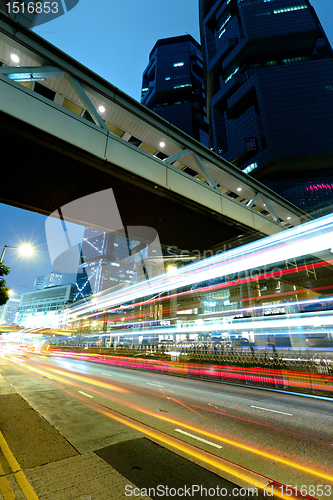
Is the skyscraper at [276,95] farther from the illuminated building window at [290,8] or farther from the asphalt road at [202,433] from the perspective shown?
the asphalt road at [202,433]

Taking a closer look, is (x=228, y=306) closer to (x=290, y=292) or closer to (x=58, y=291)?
(x=290, y=292)

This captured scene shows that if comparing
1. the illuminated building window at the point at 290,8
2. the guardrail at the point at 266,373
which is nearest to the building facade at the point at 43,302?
the guardrail at the point at 266,373

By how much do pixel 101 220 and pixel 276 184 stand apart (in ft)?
291

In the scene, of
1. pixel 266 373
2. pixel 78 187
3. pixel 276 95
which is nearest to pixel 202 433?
pixel 78 187

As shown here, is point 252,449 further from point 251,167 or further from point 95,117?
point 251,167

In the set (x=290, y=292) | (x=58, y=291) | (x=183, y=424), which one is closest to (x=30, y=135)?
(x=183, y=424)

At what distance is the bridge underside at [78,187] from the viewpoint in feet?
26.7

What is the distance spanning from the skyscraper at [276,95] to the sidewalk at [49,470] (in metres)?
84.8

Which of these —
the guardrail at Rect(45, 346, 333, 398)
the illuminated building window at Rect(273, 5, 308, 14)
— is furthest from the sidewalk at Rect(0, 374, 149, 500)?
the illuminated building window at Rect(273, 5, 308, 14)

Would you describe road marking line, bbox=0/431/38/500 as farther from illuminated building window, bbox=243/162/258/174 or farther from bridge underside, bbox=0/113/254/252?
illuminated building window, bbox=243/162/258/174

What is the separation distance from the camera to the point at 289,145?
289 feet

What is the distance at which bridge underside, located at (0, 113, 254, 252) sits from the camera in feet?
26.7

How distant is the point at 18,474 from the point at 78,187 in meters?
9.42

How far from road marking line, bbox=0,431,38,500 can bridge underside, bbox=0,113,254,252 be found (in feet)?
27.0
